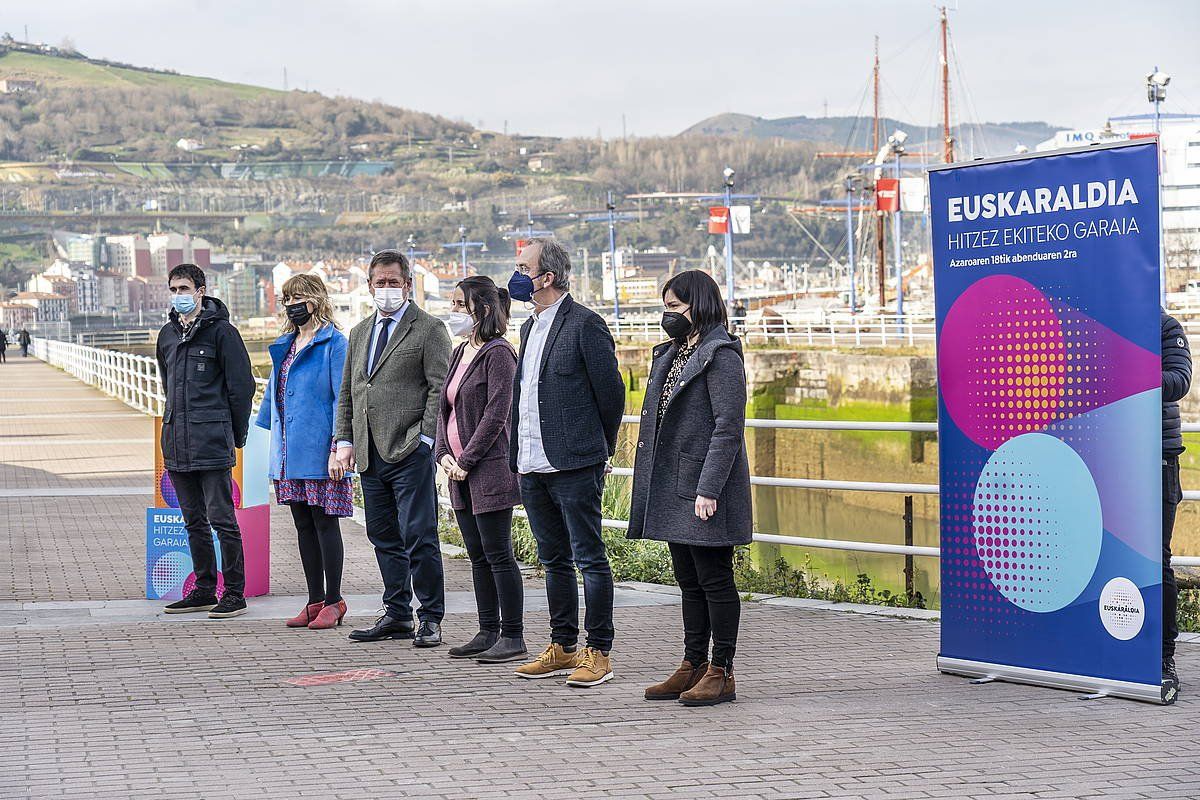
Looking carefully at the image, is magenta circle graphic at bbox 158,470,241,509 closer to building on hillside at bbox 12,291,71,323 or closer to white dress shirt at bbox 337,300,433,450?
white dress shirt at bbox 337,300,433,450

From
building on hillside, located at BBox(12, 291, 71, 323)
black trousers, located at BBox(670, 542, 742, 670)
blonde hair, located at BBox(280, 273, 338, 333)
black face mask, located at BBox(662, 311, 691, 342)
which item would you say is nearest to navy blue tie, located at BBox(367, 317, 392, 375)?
blonde hair, located at BBox(280, 273, 338, 333)

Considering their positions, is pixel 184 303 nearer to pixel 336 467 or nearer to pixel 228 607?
A: pixel 336 467

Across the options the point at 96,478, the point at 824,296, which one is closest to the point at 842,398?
the point at 96,478

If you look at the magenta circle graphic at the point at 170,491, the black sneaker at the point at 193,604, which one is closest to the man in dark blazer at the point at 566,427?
the black sneaker at the point at 193,604

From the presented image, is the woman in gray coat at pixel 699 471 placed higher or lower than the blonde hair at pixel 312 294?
lower

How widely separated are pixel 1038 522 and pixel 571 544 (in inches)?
82.3

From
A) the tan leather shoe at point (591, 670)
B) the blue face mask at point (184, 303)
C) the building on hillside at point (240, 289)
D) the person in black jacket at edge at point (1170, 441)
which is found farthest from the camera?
the building on hillside at point (240, 289)

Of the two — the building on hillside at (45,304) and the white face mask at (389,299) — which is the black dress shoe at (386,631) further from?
the building on hillside at (45,304)

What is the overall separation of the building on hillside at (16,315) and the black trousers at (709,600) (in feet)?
483

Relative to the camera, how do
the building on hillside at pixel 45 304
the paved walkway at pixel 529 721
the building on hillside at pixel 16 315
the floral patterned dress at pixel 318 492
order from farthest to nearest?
the building on hillside at pixel 45 304 → the building on hillside at pixel 16 315 → the floral patterned dress at pixel 318 492 → the paved walkway at pixel 529 721

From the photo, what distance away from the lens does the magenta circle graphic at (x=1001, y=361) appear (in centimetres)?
645

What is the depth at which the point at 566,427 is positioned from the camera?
6812mm

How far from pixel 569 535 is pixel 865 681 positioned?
1.48 meters

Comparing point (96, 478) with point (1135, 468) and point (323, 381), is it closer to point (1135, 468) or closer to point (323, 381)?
point (323, 381)
